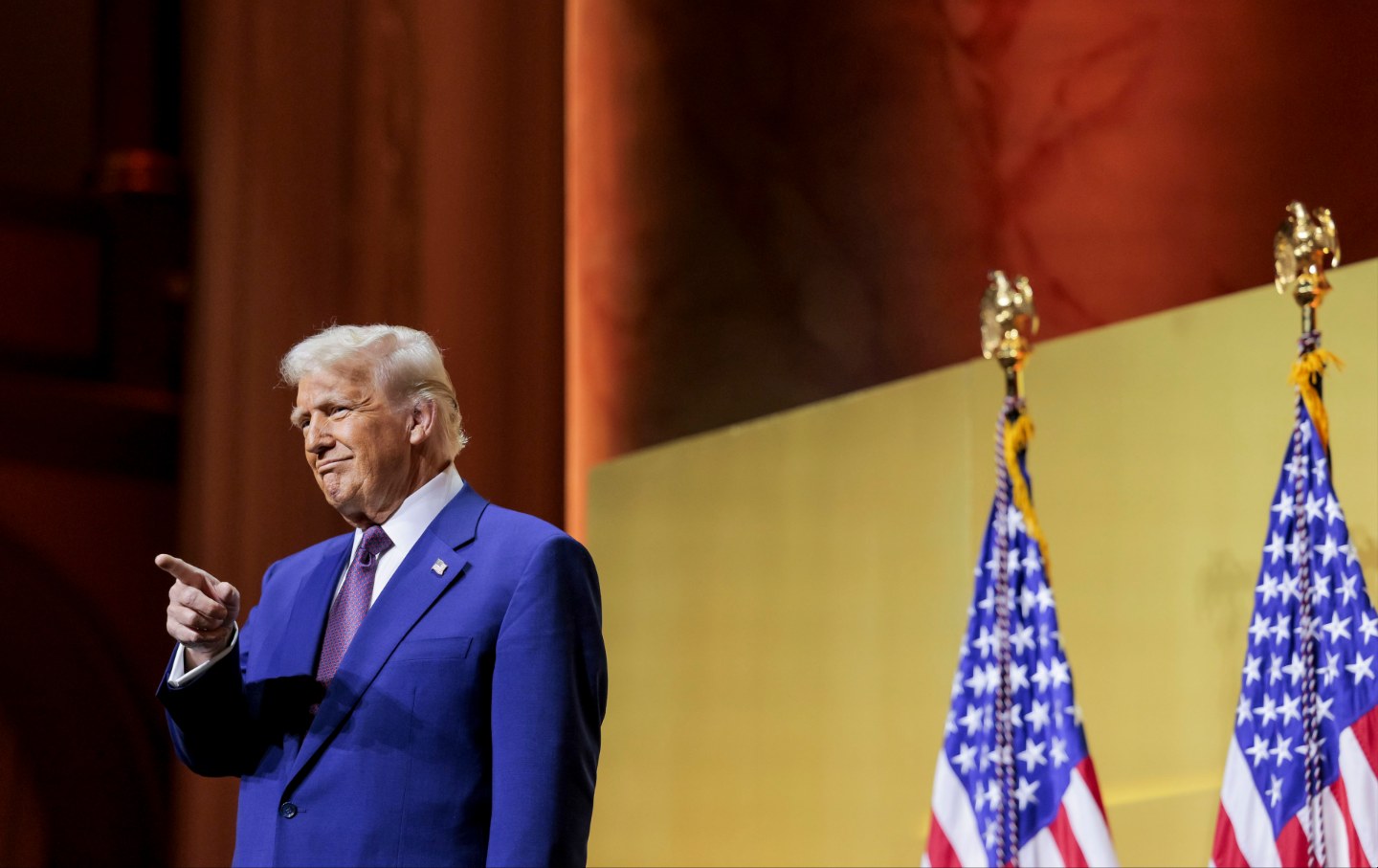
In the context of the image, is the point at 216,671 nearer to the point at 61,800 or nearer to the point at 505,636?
the point at 505,636

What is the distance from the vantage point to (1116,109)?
4.80m

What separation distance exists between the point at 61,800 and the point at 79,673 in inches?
14.3

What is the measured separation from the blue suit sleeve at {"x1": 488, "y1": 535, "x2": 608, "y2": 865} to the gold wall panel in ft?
6.08

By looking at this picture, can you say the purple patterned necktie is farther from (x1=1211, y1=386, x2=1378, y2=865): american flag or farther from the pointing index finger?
(x1=1211, y1=386, x2=1378, y2=865): american flag

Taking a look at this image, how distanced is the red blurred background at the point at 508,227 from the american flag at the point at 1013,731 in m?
1.24

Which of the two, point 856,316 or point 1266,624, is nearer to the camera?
point 1266,624

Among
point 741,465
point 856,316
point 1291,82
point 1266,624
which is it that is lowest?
point 1266,624

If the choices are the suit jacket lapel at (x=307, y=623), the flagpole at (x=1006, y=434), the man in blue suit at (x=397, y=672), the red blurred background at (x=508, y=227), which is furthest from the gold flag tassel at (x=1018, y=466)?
the suit jacket lapel at (x=307, y=623)

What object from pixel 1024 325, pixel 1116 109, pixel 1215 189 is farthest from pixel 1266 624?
pixel 1116 109

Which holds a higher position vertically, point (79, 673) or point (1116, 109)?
point (1116, 109)

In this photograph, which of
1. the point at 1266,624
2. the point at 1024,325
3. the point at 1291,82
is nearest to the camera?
the point at 1266,624

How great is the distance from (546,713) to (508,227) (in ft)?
12.8

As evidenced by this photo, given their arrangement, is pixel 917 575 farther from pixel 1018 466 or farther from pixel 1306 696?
pixel 1306 696

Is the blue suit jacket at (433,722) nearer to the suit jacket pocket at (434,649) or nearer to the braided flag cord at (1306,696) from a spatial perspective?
the suit jacket pocket at (434,649)
